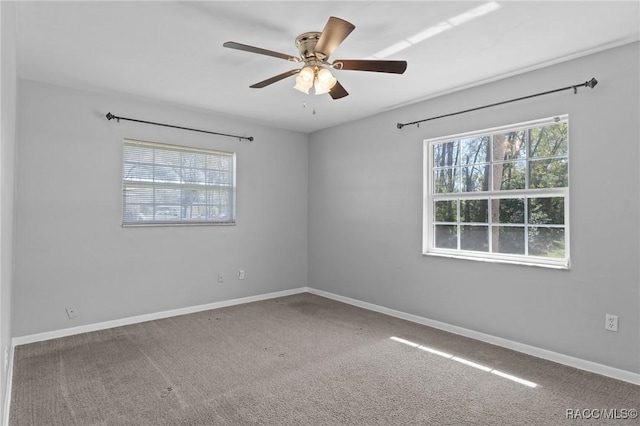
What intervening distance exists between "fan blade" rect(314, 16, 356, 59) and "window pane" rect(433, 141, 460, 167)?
208cm

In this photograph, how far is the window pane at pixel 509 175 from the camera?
336cm

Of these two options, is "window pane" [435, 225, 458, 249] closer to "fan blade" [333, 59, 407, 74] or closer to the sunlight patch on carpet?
the sunlight patch on carpet

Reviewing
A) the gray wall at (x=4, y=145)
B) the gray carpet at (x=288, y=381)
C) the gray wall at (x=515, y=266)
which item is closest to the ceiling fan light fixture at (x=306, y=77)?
the gray wall at (x=4, y=145)

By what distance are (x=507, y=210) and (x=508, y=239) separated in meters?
0.27

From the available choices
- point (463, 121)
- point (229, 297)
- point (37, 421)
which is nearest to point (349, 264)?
point (229, 297)

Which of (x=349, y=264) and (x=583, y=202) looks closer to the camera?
(x=583, y=202)

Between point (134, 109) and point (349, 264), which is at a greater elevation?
point (134, 109)

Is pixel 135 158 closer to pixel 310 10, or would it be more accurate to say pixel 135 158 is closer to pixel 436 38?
pixel 310 10

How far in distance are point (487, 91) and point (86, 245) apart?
4.28 meters

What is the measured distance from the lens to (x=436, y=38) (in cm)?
265

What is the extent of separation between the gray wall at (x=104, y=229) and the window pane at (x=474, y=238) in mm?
2639

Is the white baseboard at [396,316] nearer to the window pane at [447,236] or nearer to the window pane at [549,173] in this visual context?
the window pane at [447,236]

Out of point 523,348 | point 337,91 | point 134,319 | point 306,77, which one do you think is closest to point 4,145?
point 306,77

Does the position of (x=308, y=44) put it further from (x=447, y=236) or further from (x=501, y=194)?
(x=447, y=236)
